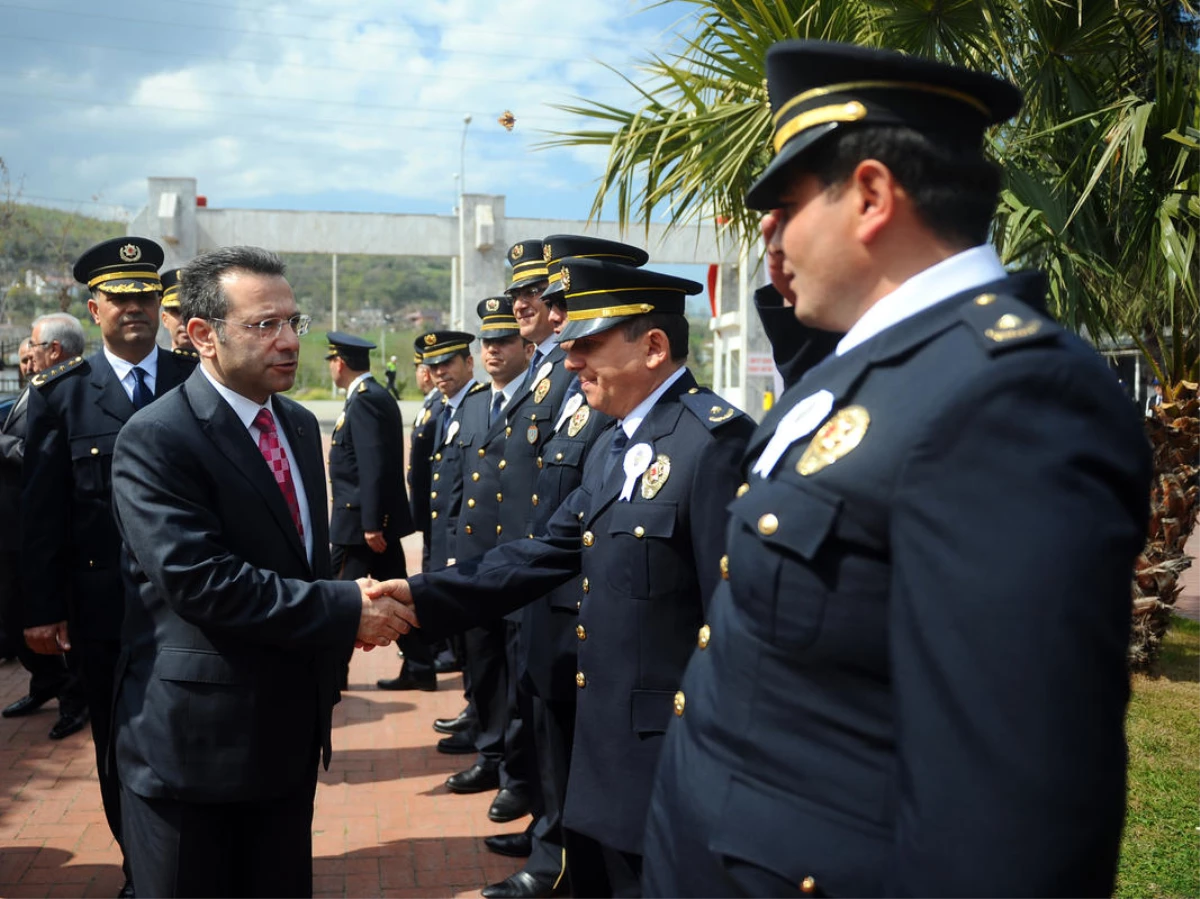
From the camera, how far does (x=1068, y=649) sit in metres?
1.07

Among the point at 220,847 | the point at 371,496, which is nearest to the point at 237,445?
the point at 220,847

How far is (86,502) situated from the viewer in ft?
12.9

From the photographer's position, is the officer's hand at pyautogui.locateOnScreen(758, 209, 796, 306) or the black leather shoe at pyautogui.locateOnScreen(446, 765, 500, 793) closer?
the officer's hand at pyautogui.locateOnScreen(758, 209, 796, 306)

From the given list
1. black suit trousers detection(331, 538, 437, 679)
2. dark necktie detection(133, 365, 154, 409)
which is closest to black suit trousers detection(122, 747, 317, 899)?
dark necktie detection(133, 365, 154, 409)

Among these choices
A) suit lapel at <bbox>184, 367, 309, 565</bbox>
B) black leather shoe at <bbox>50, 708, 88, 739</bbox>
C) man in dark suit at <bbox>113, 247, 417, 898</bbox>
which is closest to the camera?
man in dark suit at <bbox>113, 247, 417, 898</bbox>

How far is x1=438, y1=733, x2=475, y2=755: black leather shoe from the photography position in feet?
→ 18.0

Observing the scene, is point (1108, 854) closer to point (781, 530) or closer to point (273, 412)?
point (781, 530)

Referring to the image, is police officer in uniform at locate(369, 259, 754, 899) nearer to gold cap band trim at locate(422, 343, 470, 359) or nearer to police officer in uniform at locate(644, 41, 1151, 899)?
police officer in uniform at locate(644, 41, 1151, 899)

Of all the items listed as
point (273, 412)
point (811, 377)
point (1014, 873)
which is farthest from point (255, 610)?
point (1014, 873)

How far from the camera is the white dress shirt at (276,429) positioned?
2.73 m

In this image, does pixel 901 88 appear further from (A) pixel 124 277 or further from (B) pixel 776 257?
(A) pixel 124 277

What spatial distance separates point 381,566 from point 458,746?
173 cm

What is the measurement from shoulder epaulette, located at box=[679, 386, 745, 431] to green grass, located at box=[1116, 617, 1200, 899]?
2518mm

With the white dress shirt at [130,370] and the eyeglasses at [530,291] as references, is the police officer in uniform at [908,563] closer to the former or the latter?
the white dress shirt at [130,370]
